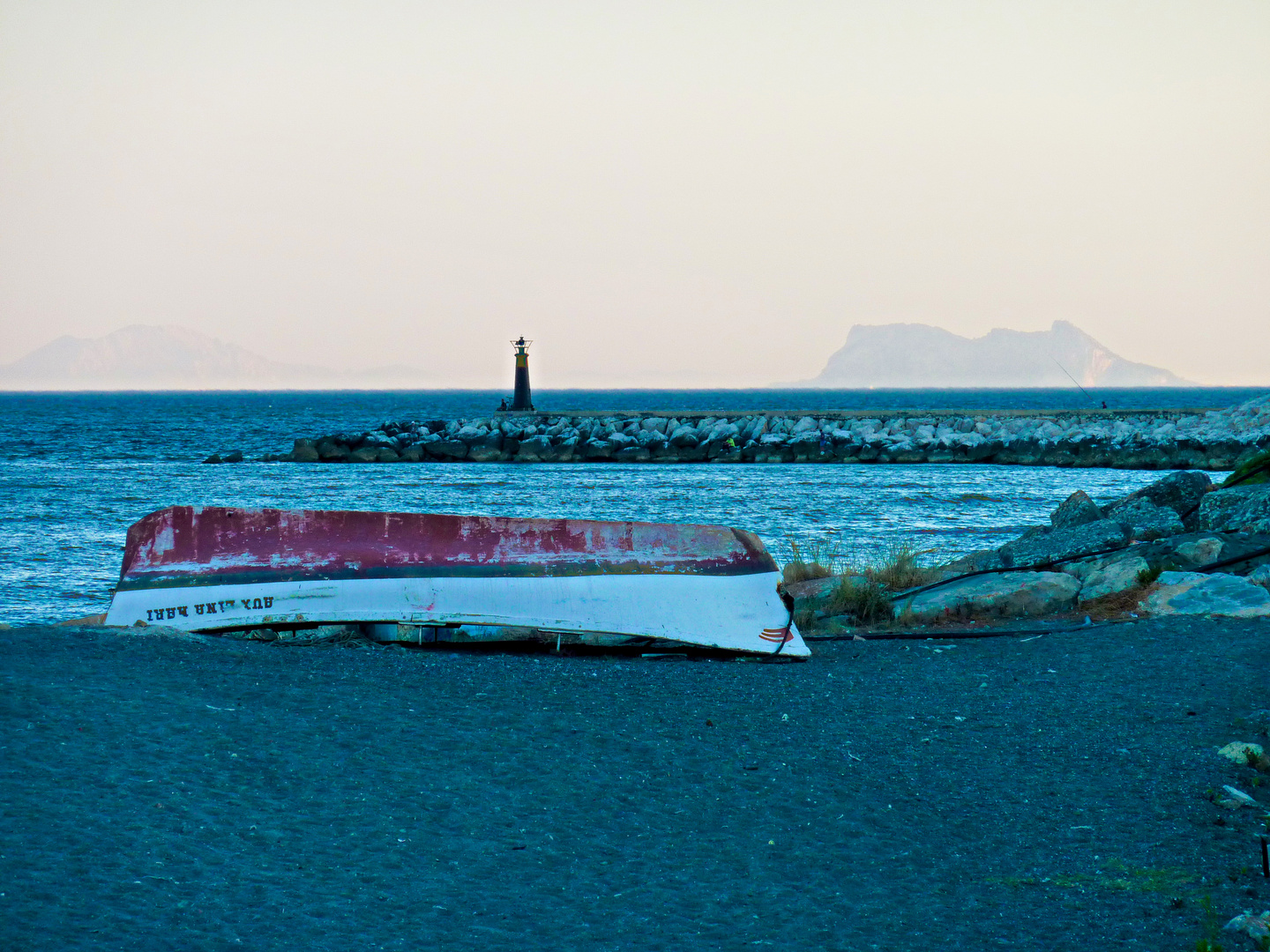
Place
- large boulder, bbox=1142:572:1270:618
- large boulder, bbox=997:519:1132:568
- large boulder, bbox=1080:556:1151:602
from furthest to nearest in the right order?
large boulder, bbox=997:519:1132:568 → large boulder, bbox=1080:556:1151:602 → large boulder, bbox=1142:572:1270:618

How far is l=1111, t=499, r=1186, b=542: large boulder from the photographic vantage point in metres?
12.5

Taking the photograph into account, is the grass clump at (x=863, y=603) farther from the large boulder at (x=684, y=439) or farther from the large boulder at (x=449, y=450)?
the large boulder at (x=449, y=450)

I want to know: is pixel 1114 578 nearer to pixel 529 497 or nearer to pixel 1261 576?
pixel 1261 576

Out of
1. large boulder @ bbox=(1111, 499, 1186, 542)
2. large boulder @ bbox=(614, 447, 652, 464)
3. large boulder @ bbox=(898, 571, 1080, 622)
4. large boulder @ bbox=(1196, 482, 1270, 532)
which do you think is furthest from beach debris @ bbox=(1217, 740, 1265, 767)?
large boulder @ bbox=(614, 447, 652, 464)

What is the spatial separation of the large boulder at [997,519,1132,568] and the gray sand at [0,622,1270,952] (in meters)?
4.35

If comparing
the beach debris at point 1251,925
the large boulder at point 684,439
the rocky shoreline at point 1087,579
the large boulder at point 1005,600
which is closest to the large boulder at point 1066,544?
the rocky shoreline at point 1087,579

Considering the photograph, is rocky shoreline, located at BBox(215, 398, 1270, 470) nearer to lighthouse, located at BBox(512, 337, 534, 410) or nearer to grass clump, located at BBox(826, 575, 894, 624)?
lighthouse, located at BBox(512, 337, 534, 410)

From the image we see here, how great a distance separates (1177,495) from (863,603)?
574 cm

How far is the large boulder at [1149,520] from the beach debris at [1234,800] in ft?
24.8

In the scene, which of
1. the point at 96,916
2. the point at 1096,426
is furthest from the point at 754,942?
the point at 1096,426

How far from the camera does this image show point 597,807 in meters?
4.75

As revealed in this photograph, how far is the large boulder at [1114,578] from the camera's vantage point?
10062mm

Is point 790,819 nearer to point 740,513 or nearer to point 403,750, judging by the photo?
point 403,750

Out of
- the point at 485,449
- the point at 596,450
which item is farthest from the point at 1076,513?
the point at 485,449
